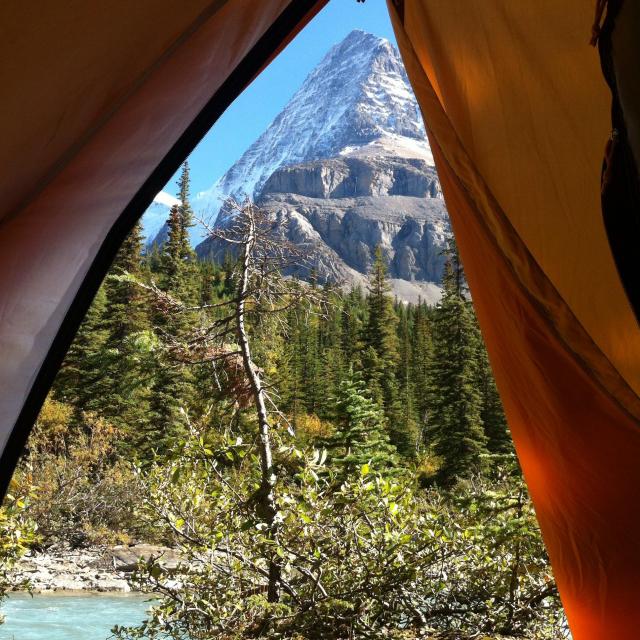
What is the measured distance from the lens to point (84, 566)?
9406mm

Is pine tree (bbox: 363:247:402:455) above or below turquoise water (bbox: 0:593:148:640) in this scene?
above

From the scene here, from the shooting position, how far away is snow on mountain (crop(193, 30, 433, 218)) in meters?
130

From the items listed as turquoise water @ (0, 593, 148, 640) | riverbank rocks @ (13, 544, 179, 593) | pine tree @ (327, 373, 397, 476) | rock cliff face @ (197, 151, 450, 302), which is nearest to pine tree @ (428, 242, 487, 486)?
pine tree @ (327, 373, 397, 476)

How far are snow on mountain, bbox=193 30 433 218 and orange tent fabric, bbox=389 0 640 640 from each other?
11903 centimetres

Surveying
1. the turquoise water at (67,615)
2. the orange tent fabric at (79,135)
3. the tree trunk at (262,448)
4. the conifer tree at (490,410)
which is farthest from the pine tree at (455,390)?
the orange tent fabric at (79,135)

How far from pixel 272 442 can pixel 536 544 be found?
4.88ft

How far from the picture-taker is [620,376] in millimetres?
997

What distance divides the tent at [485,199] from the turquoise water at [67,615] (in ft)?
20.7

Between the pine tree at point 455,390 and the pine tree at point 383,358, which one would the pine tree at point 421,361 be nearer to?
the pine tree at point 383,358

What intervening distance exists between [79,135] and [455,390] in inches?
710

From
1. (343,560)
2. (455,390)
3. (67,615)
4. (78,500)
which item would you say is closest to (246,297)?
(343,560)

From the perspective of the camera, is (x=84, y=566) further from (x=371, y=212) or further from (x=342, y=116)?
(x=342, y=116)

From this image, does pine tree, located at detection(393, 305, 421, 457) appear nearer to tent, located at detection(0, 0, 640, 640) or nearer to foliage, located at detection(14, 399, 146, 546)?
foliage, located at detection(14, 399, 146, 546)

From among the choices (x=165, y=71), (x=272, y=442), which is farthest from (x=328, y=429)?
(x=165, y=71)
